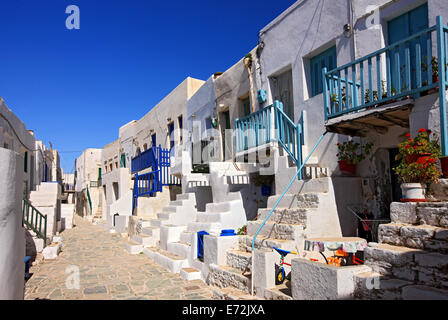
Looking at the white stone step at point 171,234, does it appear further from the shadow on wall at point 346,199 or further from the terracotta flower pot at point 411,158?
the terracotta flower pot at point 411,158

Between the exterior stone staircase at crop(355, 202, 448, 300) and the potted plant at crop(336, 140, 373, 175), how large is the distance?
223 centimetres

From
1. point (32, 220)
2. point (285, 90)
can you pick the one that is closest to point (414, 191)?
point (285, 90)

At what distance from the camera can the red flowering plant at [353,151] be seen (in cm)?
653

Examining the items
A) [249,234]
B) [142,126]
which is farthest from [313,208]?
[142,126]

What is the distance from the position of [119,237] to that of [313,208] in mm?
10598

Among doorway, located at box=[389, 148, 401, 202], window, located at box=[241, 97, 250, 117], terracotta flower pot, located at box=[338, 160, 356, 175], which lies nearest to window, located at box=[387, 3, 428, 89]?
doorway, located at box=[389, 148, 401, 202]

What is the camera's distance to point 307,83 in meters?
8.22

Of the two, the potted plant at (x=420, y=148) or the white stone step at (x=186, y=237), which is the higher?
the potted plant at (x=420, y=148)

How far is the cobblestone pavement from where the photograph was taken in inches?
248

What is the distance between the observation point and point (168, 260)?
8273mm

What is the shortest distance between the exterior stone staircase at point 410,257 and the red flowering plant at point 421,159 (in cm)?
40

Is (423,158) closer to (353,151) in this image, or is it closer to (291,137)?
(353,151)

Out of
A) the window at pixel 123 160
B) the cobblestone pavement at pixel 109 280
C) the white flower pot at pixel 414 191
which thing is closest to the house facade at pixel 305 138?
the white flower pot at pixel 414 191
